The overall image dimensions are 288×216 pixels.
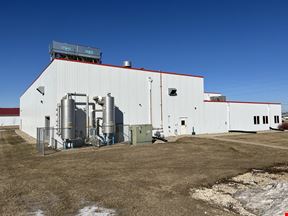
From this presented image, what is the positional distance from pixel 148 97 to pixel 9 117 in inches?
2727

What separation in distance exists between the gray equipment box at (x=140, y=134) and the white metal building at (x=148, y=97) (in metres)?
3.27

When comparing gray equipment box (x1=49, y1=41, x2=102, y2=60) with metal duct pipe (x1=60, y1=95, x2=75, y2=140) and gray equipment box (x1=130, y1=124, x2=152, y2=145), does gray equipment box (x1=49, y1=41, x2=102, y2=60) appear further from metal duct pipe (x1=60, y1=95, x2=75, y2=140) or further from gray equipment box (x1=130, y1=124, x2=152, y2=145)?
gray equipment box (x1=130, y1=124, x2=152, y2=145)

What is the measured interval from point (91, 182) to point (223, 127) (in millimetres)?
26851

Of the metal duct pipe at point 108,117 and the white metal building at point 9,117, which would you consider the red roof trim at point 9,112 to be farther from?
the metal duct pipe at point 108,117

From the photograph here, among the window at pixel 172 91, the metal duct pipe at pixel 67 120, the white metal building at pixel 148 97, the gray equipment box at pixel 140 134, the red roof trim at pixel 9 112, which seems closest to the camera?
the metal duct pipe at pixel 67 120

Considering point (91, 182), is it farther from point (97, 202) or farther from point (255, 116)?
point (255, 116)

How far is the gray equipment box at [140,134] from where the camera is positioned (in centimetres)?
2025

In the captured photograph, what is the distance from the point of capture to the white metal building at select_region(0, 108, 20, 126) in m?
74.6

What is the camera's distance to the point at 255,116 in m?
35.5

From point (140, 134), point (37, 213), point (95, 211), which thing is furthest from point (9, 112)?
point (95, 211)

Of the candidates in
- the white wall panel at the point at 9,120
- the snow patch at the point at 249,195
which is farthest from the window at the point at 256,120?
the white wall panel at the point at 9,120

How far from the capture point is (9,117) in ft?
250

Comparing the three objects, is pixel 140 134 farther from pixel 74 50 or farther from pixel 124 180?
pixel 74 50

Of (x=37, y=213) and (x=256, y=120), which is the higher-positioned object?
(x=256, y=120)
